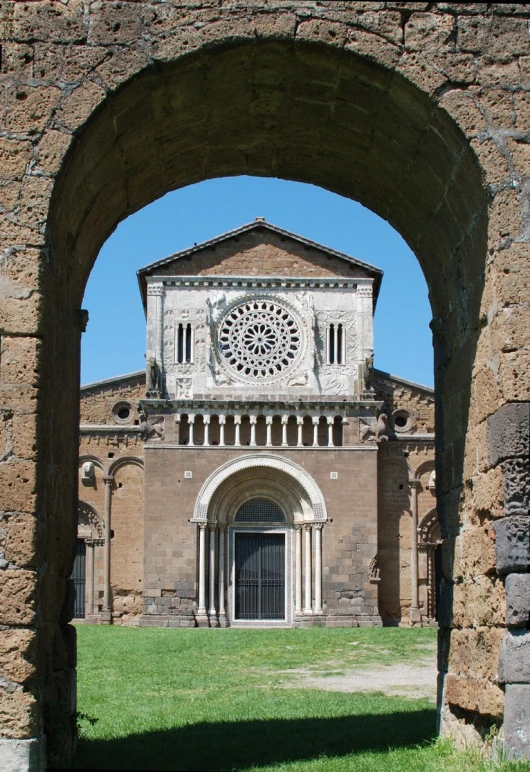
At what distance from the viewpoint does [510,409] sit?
6059mm

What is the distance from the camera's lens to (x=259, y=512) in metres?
31.4

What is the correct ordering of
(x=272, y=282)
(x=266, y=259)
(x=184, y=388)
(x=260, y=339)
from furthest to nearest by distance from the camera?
(x=266, y=259) → (x=272, y=282) → (x=260, y=339) → (x=184, y=388)

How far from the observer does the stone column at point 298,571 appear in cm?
3009

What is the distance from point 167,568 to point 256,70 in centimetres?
2442

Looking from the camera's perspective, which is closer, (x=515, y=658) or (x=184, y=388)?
(x=515, y=658)

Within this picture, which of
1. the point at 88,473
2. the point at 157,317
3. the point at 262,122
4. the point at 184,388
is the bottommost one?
the point at 88,473

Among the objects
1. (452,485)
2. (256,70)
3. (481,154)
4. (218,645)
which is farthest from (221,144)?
(218,645)

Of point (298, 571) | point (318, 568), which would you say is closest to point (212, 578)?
point (298, 571)

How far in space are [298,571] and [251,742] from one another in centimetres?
2235

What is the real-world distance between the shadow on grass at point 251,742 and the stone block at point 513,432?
2.82 meters

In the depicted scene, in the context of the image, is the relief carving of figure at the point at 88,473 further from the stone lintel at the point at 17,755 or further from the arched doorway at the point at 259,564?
the stone lintel at the point at 17,755

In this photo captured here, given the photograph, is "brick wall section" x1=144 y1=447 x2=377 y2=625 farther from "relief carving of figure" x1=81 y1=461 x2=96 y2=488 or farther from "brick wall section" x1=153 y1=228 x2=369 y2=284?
"brick wall section" x1=153 y1=228 x2=369 y2=284

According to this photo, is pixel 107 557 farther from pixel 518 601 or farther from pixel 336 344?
Result: pixel 518 601

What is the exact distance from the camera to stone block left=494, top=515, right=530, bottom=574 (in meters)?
5.86
